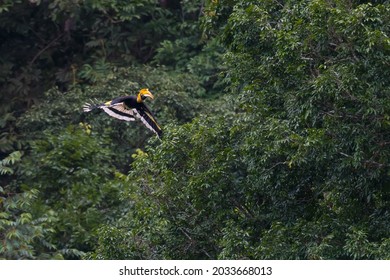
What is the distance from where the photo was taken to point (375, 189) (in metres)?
10.5

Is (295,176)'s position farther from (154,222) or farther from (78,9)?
(78,9)

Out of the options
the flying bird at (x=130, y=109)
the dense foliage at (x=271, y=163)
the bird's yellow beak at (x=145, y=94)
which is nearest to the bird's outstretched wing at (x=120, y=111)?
the flying bird at (x=130, y=109)

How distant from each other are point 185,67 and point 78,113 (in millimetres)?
2221

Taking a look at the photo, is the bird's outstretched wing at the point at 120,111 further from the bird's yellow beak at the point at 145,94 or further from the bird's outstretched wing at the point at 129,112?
the bird's yellow beak at the point at 145,94

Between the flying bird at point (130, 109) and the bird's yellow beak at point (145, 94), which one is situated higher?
the bird's yellow beak at point (145, 94)

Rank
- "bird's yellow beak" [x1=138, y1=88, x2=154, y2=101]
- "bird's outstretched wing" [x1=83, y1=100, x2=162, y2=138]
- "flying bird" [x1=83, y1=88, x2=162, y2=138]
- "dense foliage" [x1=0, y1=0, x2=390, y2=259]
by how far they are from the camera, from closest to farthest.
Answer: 1. "dense foliage" [x1=0, y1=0, x2=390, y2=259]
2. "bird's yellow beak" [x1=138, y1=88, x2=154, y2=101]
3. "flying bird" [x1=83, y1=88, x2=162, y2=138]
4. "bird's outstretched wing" [x1=83, y1=100, x2=162, y2=138]

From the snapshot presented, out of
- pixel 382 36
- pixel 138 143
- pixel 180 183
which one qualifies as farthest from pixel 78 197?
pixel 382 36

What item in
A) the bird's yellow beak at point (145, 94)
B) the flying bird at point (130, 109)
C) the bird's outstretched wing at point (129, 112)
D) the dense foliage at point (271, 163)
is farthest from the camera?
the bird's outstretched wing at point (129, 112)

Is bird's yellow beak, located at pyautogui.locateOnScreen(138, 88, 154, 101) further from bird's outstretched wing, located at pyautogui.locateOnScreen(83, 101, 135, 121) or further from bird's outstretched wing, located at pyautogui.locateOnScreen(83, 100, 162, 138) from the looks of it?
bird's outstretched wing, located at pyautogui.locateOnScreen(83, 101, 135, 121)

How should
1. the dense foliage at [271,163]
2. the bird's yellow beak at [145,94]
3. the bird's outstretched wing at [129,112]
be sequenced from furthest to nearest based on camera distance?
the bird's outstretched wing at [129,112] < the bird's yellow beak at [145,94] < the dense foliage at [271,163]

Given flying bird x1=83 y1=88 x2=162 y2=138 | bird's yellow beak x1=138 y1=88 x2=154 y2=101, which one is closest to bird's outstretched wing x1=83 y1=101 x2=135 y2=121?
flying bird x1=83 y1=88 x2=162 y2=138

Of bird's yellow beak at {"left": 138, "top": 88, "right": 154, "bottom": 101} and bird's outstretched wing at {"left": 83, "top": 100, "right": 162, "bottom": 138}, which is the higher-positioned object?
bird's yellow beak at {"left": 138, "top": 88, "right": 154, "bottom": 101}

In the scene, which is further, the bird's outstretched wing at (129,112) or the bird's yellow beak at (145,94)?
the bird's outstretched wing at (129,112)

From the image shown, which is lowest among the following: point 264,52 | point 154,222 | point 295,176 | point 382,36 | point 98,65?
point 98,65
